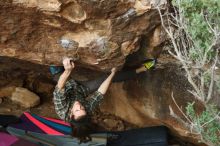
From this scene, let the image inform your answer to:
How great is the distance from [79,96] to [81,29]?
1.96 feet

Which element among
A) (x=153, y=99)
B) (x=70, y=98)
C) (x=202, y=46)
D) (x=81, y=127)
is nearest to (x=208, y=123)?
(x=202, y=46)

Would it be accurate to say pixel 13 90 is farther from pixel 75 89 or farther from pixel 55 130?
pixel 75 89

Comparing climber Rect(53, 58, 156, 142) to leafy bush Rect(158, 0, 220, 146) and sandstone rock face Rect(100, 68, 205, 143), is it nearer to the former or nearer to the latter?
sandstone rock face Rect(100, 68, 205, 143)

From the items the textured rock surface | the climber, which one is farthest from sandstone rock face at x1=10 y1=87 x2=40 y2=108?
the climber

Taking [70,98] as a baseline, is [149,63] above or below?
above

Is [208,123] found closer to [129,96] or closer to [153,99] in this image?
[153,99]

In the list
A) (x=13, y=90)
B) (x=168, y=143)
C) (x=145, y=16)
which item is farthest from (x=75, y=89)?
(x=13, y=90)

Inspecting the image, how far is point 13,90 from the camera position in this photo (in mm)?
4891

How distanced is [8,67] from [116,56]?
5.54 feet

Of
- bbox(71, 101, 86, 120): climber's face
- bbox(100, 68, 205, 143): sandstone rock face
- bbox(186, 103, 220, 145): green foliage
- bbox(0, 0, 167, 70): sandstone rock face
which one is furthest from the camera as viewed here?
bbox(100, 68, 205, 143): sandstone rock face

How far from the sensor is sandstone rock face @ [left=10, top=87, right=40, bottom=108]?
4.83 meters

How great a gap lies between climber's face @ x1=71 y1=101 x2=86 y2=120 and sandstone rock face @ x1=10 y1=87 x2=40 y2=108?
175cm

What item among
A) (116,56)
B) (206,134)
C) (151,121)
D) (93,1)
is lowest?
(151,121)

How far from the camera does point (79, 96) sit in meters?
3.34
